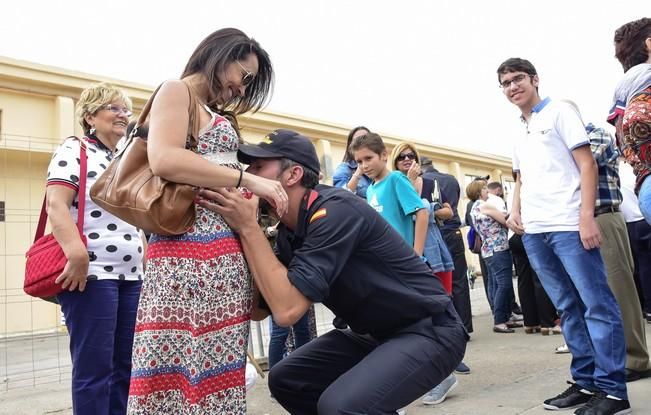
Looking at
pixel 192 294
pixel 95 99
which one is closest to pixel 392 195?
pixel 95 99

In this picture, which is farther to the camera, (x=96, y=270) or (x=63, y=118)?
(x=63, y=118)

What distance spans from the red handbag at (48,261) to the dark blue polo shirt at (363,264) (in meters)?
1.04

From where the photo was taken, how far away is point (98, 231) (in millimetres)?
2668

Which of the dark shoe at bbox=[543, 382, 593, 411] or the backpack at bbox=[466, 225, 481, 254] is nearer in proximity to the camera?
the dark shoe at bbox=[543, 382, 593, 411]

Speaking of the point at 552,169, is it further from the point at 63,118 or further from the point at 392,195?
the point at 63,118

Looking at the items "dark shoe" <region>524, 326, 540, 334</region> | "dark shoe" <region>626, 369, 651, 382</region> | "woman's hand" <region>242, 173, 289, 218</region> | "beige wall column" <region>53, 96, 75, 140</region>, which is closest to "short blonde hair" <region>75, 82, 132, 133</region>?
"woman's hand" <region>242, 173, 289, 218</region>

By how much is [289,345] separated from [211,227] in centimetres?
254

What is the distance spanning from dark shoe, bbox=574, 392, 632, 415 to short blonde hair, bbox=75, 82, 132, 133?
116 inches

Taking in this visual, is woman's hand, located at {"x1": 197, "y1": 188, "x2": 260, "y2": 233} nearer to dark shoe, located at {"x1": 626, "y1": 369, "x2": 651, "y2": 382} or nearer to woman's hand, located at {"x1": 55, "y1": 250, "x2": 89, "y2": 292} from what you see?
woman's hand, located at {"x1": 55, "y1": 250, "x2": 89, "y2": 292}

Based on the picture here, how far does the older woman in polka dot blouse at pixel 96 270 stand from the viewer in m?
2.50

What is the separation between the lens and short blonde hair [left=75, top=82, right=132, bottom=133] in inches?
113

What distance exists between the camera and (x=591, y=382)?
3.09m

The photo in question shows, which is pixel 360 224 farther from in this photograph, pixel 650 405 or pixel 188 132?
pixel 650 405

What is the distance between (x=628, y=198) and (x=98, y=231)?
5405mm
